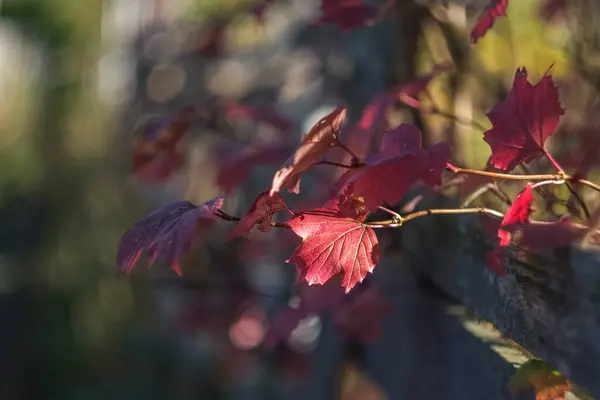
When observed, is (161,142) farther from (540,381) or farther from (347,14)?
(540,381)

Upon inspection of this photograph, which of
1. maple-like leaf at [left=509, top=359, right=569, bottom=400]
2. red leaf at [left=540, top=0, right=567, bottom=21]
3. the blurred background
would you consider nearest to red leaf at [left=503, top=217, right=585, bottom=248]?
maple-like leaf at [left=509, top=359, right=569, bottom=400]

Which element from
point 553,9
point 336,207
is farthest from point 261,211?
point 553,9

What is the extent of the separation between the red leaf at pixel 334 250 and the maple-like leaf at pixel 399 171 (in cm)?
6

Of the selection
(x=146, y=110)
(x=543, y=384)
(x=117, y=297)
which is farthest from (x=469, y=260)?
(x=117, y=297)

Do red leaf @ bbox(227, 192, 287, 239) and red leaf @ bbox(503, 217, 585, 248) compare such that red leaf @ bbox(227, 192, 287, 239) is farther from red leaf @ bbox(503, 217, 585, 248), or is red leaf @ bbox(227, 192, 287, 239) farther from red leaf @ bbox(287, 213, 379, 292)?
red leaf @ bbox(503, 217, 585, 248)

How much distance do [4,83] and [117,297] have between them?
1.56 m

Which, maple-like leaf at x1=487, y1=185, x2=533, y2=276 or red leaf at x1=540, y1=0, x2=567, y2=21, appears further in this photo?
red leaf at x1=540, y1=0, x2=567, y2=21

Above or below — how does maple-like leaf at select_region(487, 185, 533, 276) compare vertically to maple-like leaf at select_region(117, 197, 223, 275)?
above

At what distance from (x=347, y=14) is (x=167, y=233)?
0.53 meters

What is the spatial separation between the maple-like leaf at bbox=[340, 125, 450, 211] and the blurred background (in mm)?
440

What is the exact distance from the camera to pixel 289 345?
1.59 metres

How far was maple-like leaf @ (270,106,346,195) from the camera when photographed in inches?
21.9

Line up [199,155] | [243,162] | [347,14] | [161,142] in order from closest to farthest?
[347,14] < [243,162] < [161,142] < [199,155]

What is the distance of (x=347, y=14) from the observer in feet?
3.41
